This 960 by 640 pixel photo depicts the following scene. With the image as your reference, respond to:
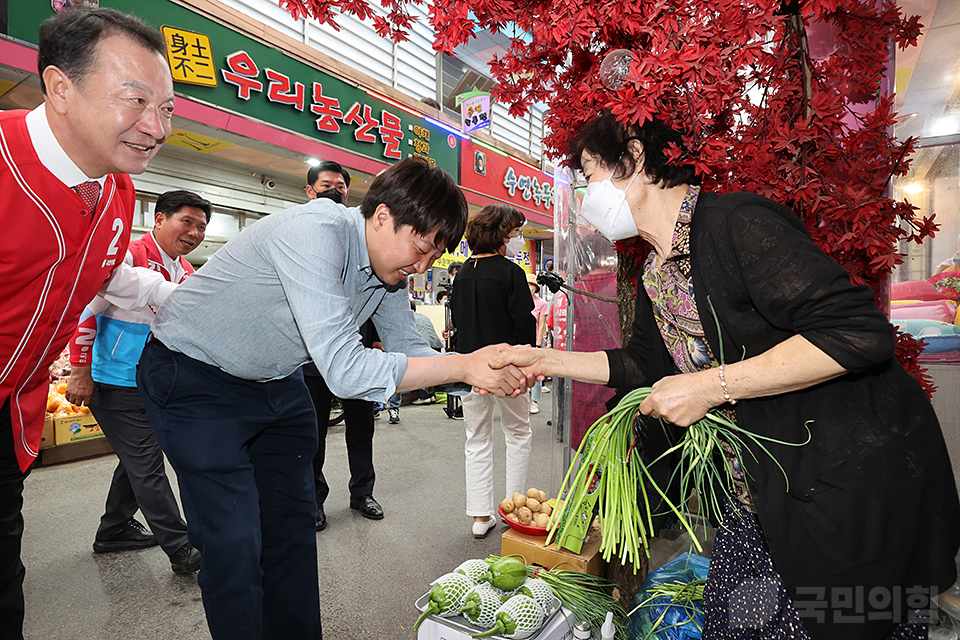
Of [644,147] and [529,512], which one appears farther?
[529,512]

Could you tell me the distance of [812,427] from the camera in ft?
3.22

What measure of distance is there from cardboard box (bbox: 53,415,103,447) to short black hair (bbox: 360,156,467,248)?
3486mm

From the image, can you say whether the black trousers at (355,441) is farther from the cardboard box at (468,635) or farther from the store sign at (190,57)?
the store sign at (190,57)

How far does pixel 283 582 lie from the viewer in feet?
4.94

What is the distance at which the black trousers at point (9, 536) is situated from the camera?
133 cm

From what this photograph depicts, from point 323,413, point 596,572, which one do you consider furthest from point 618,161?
point 323,413

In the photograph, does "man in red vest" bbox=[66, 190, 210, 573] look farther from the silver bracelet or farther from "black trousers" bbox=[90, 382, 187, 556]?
the silver bracelet

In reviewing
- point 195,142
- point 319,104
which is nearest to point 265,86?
point 319,104

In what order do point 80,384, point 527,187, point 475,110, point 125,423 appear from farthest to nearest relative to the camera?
point 527,187 → point 475,110 → point 125,423 → point 80,384

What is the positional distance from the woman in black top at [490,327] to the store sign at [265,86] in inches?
129

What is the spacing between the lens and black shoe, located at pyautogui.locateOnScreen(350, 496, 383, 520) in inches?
116

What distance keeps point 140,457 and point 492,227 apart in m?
1.99

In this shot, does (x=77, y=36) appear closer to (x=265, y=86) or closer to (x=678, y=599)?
(x=678, y=599)

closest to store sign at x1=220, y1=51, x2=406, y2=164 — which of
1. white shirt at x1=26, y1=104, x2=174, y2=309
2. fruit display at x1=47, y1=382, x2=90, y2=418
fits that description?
fruit display at x1=47, y1=382, x2=90, y2=418
